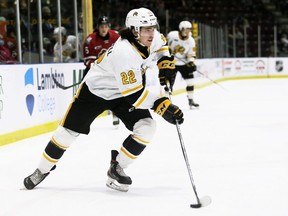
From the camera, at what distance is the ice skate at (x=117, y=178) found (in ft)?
12.1

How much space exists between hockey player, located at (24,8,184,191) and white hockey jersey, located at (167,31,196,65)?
6037mm

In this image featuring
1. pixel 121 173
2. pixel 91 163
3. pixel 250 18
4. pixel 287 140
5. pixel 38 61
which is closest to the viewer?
pixel 121 173

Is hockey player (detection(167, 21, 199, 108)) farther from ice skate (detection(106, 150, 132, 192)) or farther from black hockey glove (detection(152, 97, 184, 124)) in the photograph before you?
black hockey glove (detection(152, 97, 184, 124))

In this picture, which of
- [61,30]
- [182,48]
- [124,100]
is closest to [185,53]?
[182,48]

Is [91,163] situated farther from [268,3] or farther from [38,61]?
[268,3]

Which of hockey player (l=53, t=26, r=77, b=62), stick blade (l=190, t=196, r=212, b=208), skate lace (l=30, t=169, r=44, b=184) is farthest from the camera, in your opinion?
hockey player (l=53, t=26, r=77, b=62)

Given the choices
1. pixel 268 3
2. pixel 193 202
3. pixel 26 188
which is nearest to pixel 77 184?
pixel 26 188

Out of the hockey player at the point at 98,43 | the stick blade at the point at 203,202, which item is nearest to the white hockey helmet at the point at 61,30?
the hockey player at the point at 98,43

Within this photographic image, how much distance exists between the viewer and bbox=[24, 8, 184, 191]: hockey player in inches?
130

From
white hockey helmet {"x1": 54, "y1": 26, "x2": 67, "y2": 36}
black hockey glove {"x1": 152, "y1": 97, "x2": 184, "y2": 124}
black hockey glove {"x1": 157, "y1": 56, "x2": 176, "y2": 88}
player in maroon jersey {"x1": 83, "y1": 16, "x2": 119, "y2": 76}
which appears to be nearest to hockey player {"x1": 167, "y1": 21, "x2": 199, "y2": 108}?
white hockey helmet {"x1": 54, "y1": 26, "x2": 67, "y2": 36}

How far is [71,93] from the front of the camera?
7.91 meters

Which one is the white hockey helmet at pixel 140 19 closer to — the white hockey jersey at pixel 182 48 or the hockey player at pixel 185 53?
the hockey player at pixel 185 53

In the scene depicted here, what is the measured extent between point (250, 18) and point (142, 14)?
1919 cm


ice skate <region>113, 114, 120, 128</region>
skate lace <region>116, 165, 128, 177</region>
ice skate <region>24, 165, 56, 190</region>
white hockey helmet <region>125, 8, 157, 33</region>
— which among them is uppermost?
white hockey helmet <region>125, 8, 157, 33</region>
